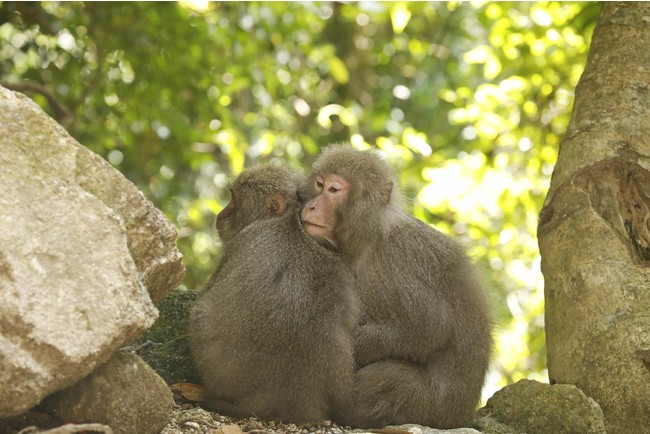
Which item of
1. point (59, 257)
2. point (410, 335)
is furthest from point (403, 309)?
point (59, 257)

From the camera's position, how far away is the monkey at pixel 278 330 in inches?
156

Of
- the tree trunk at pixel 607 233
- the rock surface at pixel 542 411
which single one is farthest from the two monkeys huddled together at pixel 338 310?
the tree trunk at pixel 607 233

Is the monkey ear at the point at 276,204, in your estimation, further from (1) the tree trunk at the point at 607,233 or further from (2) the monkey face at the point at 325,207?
(1) the tree trunk at the point at 607,233

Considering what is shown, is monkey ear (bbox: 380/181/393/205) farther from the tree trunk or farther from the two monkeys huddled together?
the tree trunk

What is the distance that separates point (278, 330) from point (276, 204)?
3.30ft

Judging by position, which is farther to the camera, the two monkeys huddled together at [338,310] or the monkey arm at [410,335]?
the monkey arm at [410,335]

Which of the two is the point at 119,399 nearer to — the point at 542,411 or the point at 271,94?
the point at 542,411

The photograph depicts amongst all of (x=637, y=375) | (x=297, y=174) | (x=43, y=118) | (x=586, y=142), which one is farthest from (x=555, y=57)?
(x=43, y=118)

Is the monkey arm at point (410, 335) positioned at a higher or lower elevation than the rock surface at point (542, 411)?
higher

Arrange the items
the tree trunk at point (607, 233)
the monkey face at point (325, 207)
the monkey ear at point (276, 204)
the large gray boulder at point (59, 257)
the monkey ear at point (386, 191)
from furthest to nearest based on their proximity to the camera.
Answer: the monkey ear at point (386, 191) < the monkey ear at point (276, 204) < the monkey face at point (325, 207) < the tree trunk at point (607, 233) < the large gray boulder at point (59, 257)

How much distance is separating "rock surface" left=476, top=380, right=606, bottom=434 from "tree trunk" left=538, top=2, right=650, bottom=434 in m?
0.17

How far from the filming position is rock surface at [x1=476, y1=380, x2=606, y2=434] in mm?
4117

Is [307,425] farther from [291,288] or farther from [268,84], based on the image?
[268,84]

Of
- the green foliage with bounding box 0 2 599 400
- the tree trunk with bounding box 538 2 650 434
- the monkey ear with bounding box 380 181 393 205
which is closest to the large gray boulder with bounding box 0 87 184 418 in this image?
the monkey ear with bounding box 380 181 393 205
